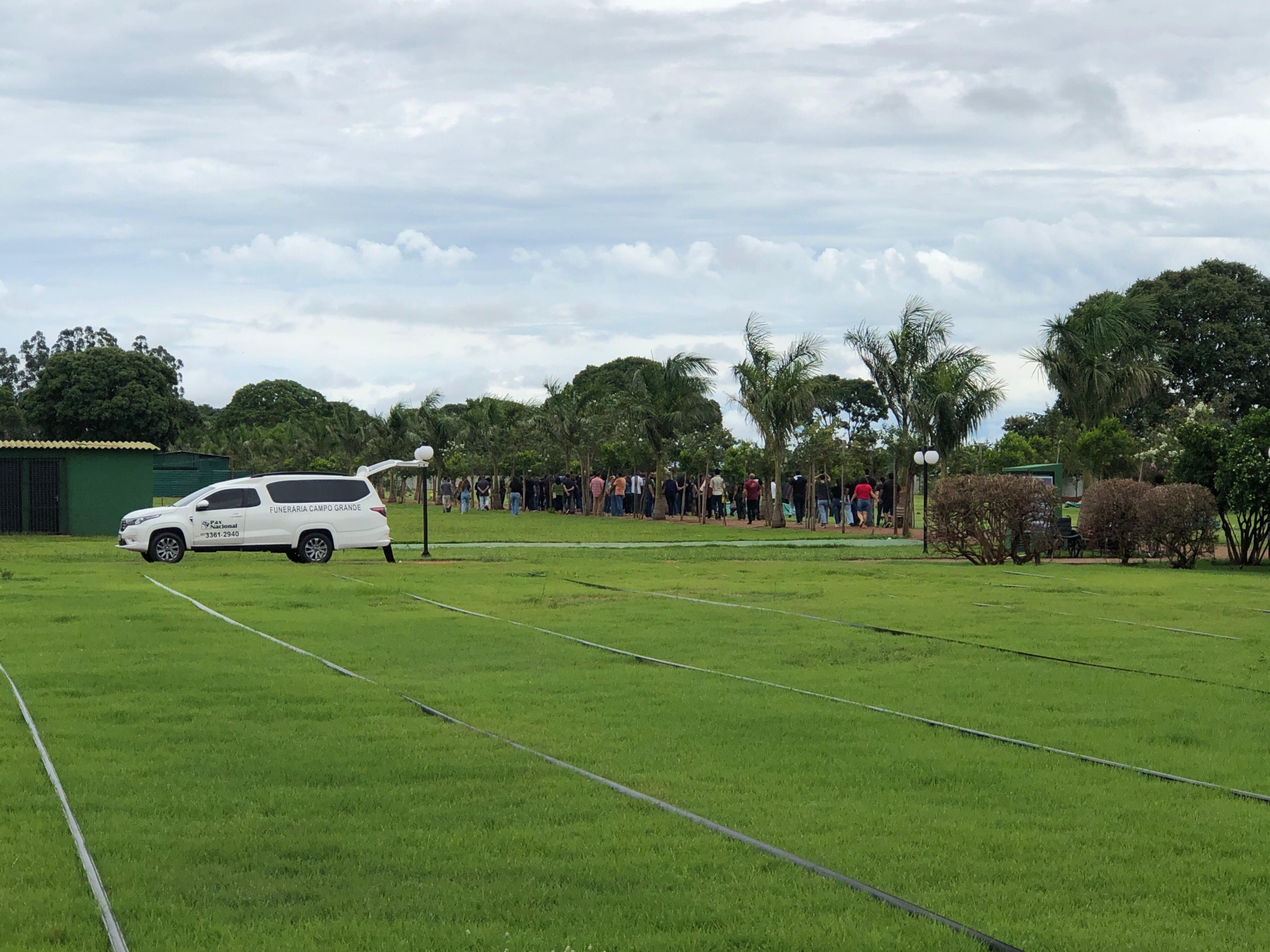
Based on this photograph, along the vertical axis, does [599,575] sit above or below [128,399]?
below

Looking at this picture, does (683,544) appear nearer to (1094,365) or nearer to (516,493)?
(1094,365)

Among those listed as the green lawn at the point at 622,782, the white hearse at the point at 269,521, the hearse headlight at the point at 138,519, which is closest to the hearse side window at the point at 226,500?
the white hearse at the point at 269,521

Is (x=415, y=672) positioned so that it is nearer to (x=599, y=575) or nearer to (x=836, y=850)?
(x=836, y=850)

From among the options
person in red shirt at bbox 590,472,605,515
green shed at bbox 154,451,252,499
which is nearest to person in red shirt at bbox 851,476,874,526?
person in red shirt at bbox 590,472,605,515

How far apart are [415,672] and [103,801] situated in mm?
4420

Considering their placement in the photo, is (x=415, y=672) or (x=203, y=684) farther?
(x=415, y=672)

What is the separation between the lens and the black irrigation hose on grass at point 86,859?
4.67 m

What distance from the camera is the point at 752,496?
43406 mm

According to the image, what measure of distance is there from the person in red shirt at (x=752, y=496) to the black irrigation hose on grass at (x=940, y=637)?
23.8m

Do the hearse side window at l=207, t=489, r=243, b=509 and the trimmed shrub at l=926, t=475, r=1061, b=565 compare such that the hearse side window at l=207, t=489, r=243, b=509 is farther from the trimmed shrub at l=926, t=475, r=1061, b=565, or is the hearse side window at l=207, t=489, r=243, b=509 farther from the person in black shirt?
the person in black shirt

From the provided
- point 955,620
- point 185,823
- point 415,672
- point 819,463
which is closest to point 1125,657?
point 955,620

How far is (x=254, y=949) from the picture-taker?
457cm

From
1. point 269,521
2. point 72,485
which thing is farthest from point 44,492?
point 269,521

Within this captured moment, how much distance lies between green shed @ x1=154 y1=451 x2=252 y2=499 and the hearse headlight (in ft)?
106
